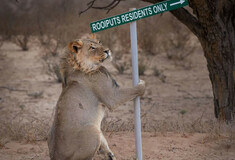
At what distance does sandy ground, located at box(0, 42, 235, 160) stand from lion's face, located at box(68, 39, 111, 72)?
4.84 feet

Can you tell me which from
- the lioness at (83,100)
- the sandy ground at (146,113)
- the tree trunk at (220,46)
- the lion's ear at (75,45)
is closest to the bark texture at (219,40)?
the tree trunk at (220,46)

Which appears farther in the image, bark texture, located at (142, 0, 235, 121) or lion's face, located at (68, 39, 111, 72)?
bark texture, located at (142, 0, 235, 121)

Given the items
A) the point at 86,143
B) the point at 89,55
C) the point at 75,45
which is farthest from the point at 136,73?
the point at 86,143

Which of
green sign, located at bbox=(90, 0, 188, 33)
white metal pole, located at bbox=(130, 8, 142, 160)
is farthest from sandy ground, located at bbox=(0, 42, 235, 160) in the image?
green sign, located at bbox=(90, 0, 188, 33)

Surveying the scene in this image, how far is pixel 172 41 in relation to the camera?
14.8 m

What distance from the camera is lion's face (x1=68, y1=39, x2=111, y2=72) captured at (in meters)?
4.24

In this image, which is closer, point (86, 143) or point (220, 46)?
point (86, 143)

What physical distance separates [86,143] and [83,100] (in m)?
0.51

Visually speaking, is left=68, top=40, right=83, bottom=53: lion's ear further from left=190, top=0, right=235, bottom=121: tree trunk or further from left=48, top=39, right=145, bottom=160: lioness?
left=190, top=0, right=235, bottom=121: tree trunk

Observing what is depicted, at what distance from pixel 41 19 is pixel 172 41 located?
5.75 meters

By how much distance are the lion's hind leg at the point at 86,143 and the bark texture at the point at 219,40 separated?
324cm

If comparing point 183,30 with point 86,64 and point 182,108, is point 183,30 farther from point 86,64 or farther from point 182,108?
point 86,64

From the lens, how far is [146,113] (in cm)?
683

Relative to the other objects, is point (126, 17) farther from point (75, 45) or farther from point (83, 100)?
point (83, 100)
